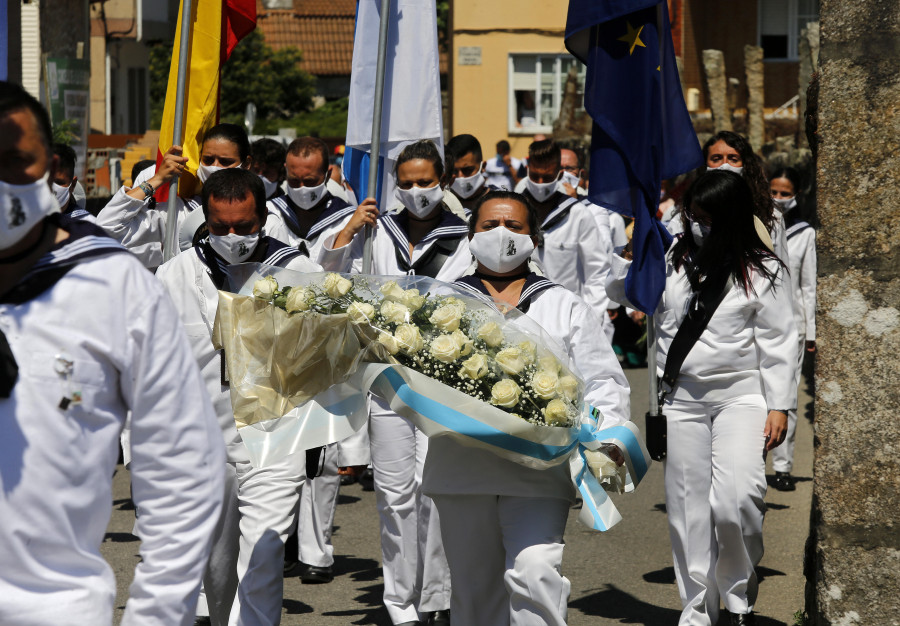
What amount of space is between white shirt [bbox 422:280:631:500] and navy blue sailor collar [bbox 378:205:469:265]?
71.7 inches

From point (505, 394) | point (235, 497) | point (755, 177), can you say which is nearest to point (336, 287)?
point (505, 394)

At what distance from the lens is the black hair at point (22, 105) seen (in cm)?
280

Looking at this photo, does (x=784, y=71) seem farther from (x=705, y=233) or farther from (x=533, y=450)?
(x=533, y=450)

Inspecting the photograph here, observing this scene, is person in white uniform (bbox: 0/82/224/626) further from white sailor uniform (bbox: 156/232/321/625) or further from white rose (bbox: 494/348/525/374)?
white sailor uniform (bbox: 156/232/321/625)

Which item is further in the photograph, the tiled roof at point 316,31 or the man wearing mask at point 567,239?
the tiled roof at point 316,31

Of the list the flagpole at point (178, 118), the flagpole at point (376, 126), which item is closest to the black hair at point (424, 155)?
the flagpole at point (376, 126)

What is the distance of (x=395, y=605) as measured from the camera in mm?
6383

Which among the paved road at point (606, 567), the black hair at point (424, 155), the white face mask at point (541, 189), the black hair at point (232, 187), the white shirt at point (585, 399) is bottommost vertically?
the paved road at point (606, 567)

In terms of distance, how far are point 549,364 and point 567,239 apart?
195 inches

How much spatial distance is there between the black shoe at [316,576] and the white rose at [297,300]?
9.31 feet

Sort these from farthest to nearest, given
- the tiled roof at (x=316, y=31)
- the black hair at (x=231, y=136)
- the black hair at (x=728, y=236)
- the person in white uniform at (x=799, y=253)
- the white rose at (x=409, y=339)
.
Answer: the tiled roof at (x=316, y=31)
the person in white uniform at (x=799, y=253)
the black hair at (x=231, y=136)
the black hair at (x=728, y=236)
the white rose at (x=409, y=339)

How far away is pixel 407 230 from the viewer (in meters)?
7.23

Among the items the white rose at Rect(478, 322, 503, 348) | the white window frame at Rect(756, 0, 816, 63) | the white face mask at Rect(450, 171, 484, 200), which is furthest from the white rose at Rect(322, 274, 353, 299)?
the white window frame at Rect(756, 0, 816, 63)

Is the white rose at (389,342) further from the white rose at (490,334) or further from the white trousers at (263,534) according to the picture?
the white trousers at (263,534)
